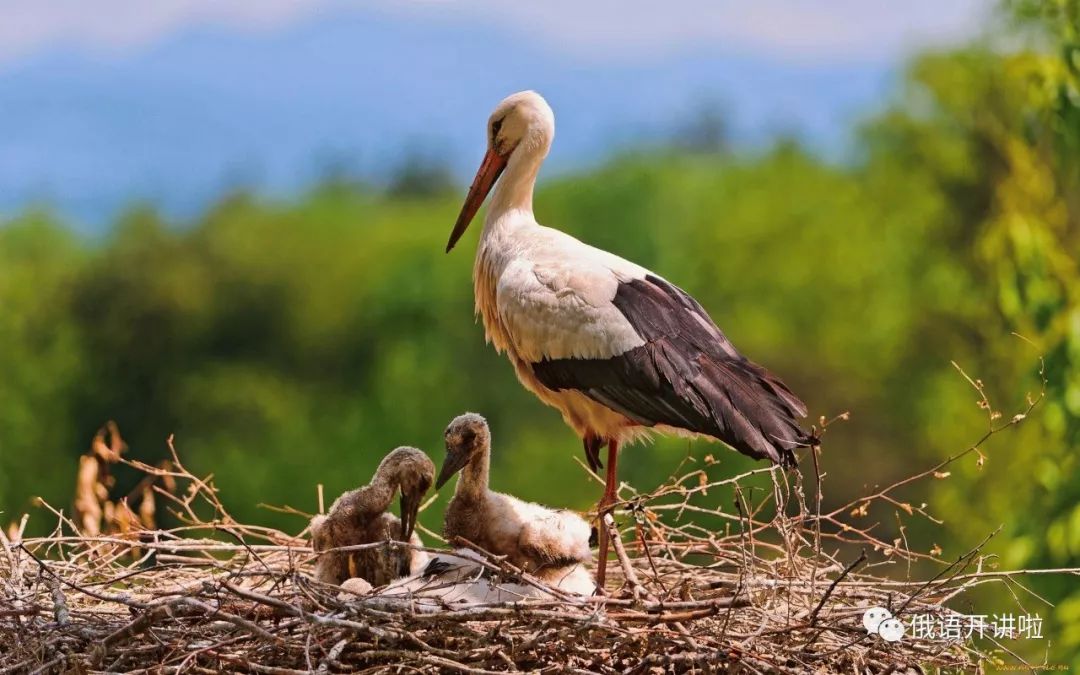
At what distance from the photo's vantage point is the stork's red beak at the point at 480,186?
5.06m

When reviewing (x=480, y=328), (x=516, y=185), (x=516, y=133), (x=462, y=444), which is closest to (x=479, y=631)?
(x=462, y=444)

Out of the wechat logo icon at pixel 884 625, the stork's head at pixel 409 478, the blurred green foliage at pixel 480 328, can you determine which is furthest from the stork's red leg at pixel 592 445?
the blurred green foliage at pixel 480 328

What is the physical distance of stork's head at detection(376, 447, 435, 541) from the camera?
4566mm

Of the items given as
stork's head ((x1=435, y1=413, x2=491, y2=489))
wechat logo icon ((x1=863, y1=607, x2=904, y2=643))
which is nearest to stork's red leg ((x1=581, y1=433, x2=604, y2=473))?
stork's head ((x1=435, y1=413, x2=491, y2=489))

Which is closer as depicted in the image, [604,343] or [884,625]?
[884,625]

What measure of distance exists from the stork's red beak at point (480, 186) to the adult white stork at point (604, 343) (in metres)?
0.10

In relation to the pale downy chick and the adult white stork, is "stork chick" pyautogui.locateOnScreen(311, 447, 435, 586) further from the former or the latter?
the adult white stork

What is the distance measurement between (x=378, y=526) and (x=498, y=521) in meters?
0.35

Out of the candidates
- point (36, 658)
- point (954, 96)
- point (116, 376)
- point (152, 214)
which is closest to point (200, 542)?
point (36, 658)

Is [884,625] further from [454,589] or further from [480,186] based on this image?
[480,186]

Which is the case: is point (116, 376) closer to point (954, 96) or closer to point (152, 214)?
point (152, 214)

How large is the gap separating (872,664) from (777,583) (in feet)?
1.19

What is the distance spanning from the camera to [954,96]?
55.9 ft

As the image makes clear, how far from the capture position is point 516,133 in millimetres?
4965
